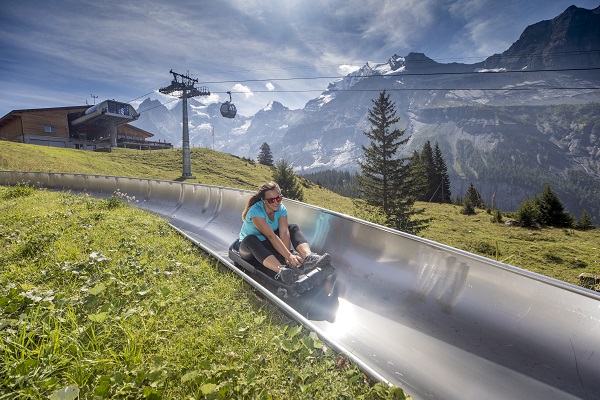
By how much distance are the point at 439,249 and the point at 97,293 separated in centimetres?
436

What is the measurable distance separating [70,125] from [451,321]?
2507 inches

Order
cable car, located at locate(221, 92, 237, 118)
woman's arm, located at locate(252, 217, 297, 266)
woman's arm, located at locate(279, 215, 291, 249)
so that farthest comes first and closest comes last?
cable car, located at locate(221, 92, 237, 118) < woman's arm, located at locate(279, 215, 291, 249) < woman's arm, located at locate(252, 217, 297, 266)

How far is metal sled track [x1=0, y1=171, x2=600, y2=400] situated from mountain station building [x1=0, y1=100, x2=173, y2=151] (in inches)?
1897

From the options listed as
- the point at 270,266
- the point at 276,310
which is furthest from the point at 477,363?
the point at 270,266

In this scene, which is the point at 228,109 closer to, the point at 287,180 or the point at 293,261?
the point at 287,180

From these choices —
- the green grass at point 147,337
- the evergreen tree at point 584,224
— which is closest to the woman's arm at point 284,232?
the green grass at point 147,337

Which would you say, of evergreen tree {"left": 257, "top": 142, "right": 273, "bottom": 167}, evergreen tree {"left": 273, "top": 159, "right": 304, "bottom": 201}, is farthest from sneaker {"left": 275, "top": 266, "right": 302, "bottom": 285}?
evergreen tree {"left": 257, "top": 142, "right": 273, "bottom": 167}

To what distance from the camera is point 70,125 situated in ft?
159

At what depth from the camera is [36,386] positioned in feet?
6.47

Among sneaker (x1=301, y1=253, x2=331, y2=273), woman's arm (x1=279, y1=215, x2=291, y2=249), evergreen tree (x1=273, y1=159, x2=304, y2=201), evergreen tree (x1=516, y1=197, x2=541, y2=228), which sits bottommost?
evergreen tree (x1=516, y1=197, x2=541, y2=228)

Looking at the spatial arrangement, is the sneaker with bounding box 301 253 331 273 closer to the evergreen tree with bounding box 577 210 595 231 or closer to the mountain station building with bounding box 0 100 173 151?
the evergreen tree with bounding box 577 210 595 231

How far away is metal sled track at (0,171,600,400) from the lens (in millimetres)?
2660

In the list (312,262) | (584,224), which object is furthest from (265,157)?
(312,262)

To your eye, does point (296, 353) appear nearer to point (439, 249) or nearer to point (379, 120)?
point (439, 249)
